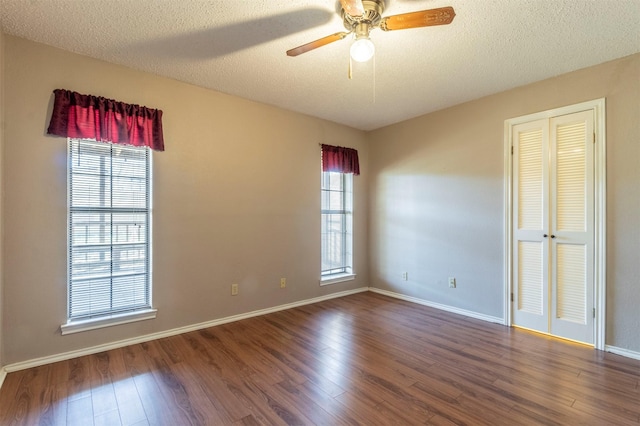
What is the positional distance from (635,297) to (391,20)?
3056mm

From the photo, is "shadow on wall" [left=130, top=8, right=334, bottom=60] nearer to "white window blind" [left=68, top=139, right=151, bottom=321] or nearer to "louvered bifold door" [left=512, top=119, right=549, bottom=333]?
"white window blind" [left=68, top=139, right=151, bottom=321]

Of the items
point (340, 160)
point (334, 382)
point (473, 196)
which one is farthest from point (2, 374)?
point (473, 196)

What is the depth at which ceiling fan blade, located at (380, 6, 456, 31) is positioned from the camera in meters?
1.65

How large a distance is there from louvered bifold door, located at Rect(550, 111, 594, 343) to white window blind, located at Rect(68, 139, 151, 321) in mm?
4040

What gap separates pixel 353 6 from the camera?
1676 millimetres

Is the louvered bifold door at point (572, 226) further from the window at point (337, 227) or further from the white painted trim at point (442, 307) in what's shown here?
the window at point (337, 227)

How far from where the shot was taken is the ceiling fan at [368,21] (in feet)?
A: 5.50

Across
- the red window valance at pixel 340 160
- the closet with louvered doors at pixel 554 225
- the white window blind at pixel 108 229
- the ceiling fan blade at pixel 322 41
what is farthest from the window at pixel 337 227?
the ceiling fan blade at pixel 322 41

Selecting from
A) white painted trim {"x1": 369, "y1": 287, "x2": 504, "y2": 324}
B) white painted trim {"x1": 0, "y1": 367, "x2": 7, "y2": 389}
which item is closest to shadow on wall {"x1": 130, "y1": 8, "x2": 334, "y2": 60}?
white painted trim {"x1": 0, "y1": 367, "x2": 7, "y2": 389}

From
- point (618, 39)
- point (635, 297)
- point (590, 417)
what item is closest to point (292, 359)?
point (590, 417)

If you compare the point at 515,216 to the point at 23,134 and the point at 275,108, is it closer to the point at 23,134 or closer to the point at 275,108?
the point at 275,108

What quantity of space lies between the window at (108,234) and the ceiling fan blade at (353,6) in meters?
2.30

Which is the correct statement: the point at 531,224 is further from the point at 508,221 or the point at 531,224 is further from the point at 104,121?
the point at 104,121

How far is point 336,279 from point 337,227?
78cm
